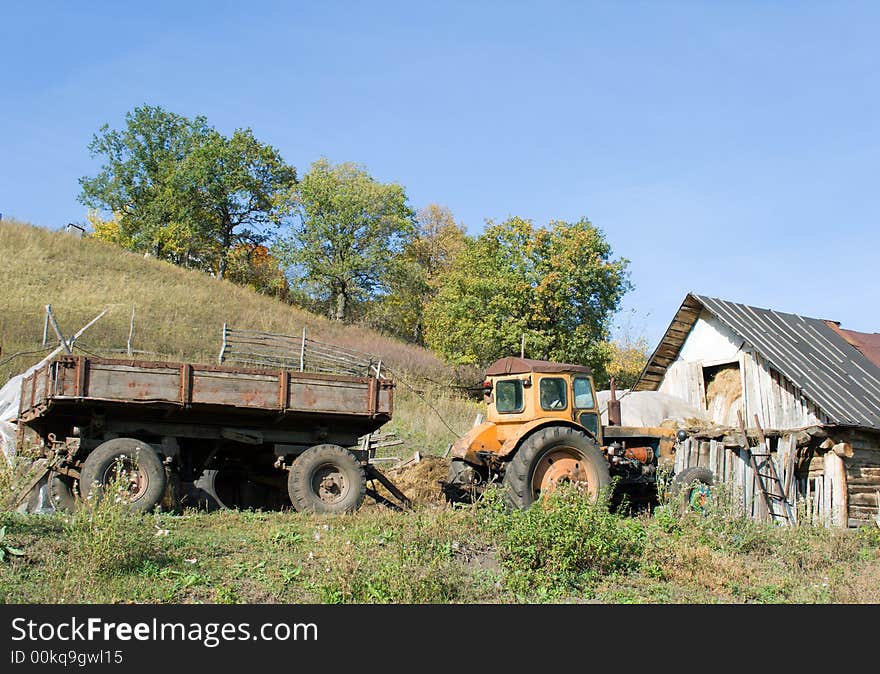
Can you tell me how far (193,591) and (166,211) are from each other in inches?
1812

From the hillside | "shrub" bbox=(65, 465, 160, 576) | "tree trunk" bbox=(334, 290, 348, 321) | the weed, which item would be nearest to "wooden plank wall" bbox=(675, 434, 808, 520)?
the hillside

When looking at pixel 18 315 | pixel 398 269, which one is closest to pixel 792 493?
pixel 18 315

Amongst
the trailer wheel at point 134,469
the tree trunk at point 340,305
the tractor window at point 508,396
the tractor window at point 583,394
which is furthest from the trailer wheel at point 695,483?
the tree trunk at point 340,305

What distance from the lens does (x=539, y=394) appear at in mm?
12891

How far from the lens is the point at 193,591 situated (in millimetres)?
7383

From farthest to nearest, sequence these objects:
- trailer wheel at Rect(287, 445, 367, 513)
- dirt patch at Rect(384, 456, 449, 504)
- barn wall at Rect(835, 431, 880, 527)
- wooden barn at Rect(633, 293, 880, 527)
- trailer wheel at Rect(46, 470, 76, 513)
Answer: dirt patch at Rect(384, 456, 449, 504)
barn wall at Rect(835, 431, 880, 527)
wooden barn at Rect(633, 293, 880, 527)
trailer wheel at Rect(287, 445, 367, 513)
trailer wheel at Rect(46, 470, 76, 513)

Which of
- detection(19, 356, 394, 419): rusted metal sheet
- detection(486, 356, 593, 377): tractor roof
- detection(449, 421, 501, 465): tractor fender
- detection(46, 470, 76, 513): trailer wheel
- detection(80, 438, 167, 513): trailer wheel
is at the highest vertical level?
detection(486, 356, 593, 377): tractor roof

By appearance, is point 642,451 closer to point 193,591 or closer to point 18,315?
point 193,591

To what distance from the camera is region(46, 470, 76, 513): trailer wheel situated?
11.4 m

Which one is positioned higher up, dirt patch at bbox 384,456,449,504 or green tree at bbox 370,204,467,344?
green tree at bbox 370,204,467,344

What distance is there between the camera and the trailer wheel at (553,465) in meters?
11.9

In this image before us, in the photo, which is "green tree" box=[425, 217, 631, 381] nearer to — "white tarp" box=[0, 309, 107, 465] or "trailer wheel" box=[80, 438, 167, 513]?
"white tarp" box=[0, 309, 107, 465]

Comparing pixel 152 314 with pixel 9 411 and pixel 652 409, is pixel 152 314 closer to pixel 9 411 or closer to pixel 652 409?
pixel 9 411

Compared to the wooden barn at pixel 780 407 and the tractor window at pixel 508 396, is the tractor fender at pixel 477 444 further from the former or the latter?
the wooden barn at pixel 780 407
